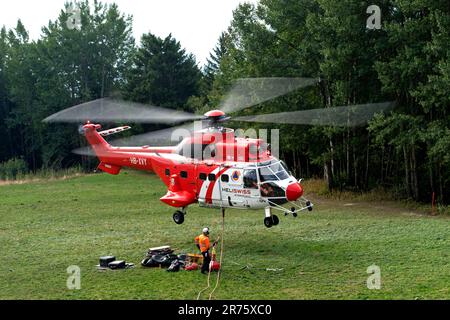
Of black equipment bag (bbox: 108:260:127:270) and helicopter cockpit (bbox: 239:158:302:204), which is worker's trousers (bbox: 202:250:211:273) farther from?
helicopter cockpit (bbox: 239:158:302:204)

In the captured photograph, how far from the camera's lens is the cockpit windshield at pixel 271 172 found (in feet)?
58.2

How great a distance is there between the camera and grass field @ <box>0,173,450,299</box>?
1476 centimetres

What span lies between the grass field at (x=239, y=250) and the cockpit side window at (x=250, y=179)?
233 cm

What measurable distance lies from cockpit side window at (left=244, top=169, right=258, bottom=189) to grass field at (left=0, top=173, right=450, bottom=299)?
2.33 meters

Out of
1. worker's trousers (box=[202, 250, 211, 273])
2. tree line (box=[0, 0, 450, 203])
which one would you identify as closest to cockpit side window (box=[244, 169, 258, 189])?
worker's trousers (box=[202, 250, 211, 273])

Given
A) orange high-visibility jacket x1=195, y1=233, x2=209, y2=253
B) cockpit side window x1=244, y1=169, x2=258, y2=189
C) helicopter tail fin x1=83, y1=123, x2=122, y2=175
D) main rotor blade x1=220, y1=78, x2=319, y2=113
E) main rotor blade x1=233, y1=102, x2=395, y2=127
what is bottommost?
orange high-visibility jacket x1=195, y1=233, x2=209, y2=253

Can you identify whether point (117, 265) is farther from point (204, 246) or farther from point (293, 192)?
point (293, 192)

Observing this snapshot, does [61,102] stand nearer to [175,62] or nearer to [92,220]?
[175,62]

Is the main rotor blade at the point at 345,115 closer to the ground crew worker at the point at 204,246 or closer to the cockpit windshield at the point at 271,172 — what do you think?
the cockpit windshield at the point at 271,172

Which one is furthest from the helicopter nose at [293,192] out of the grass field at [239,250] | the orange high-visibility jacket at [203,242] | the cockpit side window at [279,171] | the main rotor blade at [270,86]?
the main rotor blade at [270,86]
